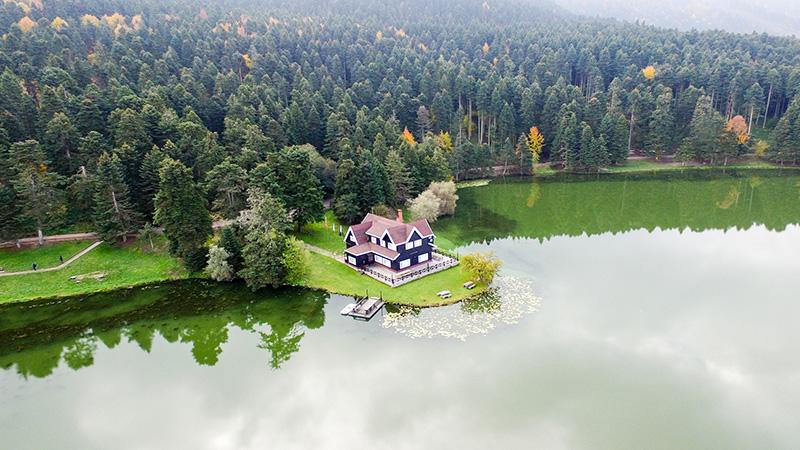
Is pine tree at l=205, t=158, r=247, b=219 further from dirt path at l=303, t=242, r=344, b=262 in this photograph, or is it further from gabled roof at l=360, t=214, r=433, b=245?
gabled roof at l=360, t=214, r=433, b=245

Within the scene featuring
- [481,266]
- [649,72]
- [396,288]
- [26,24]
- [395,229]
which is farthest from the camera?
[649,72]

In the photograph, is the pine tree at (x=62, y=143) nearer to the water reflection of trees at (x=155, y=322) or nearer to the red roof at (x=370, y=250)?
the water reflection of trees at (x=155, y=322)

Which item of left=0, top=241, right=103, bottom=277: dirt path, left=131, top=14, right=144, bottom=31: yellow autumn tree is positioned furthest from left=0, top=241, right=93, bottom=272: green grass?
left=131, top=14, right=144, bottom=31: yellow autumn tree

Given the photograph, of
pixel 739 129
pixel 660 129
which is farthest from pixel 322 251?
pixel 739 129

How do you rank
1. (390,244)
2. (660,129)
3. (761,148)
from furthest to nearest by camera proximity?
(660,129), (761,148), (390,244)

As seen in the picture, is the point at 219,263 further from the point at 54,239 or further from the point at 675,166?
the point at 675,166

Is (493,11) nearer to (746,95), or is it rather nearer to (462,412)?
(746,95)
